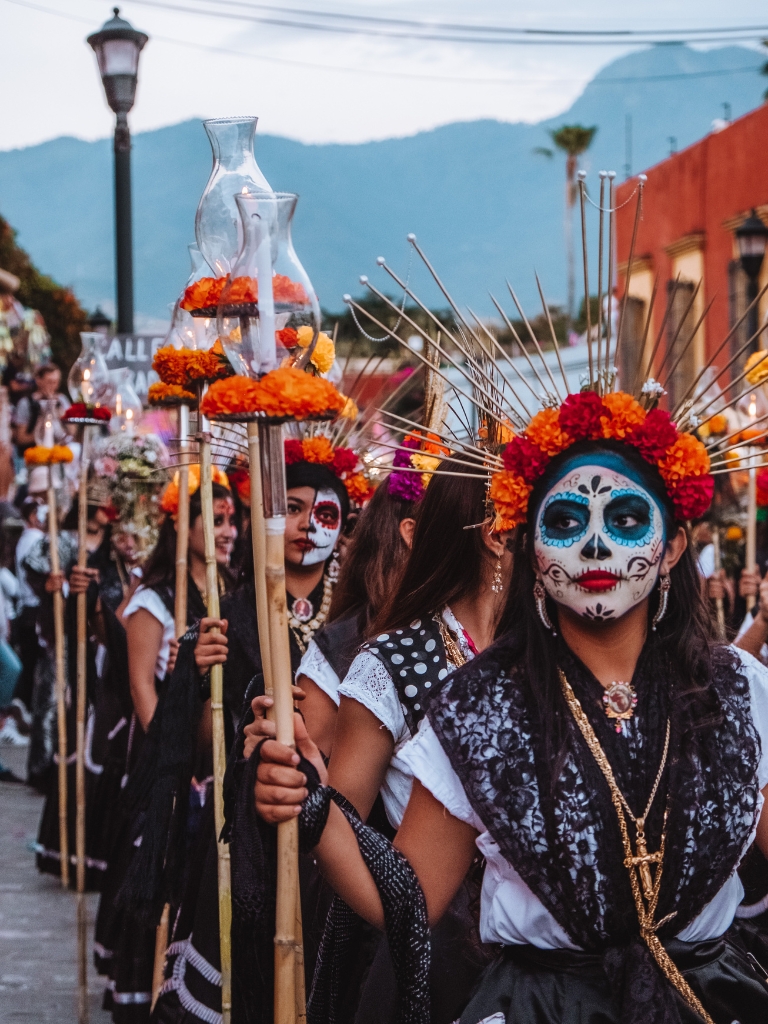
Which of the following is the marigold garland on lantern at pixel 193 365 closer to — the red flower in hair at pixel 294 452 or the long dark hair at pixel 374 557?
the long dark hair at pixel 374 557

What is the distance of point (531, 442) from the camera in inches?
113

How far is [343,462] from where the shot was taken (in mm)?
5414

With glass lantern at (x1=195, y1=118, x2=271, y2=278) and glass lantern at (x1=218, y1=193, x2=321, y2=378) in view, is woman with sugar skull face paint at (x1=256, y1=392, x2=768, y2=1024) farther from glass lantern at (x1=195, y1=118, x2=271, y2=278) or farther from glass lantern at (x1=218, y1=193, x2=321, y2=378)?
glass lantern at (x1=195, y1=118, x2=271, y2=278)

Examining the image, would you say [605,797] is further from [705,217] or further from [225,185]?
[705,217]

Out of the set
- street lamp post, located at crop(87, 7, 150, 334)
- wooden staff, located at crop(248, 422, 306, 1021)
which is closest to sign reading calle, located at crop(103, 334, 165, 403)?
street lamp post, located at crop(87, 7, 150, 334)

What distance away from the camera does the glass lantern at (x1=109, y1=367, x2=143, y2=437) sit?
7.36m

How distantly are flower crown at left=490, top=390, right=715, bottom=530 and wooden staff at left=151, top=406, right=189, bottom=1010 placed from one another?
2.47 meters

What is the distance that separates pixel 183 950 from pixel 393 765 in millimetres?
1989

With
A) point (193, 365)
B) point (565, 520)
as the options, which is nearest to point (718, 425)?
point (193, 365)

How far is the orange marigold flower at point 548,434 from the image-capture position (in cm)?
286

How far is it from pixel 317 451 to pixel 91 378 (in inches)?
76.5

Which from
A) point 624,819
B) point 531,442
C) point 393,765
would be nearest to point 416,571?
point 393,765

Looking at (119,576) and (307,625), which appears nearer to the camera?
(307,625)

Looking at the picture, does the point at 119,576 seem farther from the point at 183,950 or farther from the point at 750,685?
the point at 750,685
